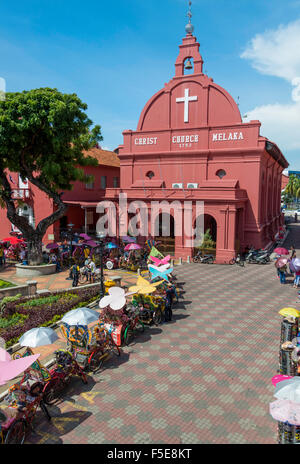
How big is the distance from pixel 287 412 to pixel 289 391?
361 mm

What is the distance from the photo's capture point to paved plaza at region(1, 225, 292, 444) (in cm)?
754

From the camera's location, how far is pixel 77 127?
2119cm

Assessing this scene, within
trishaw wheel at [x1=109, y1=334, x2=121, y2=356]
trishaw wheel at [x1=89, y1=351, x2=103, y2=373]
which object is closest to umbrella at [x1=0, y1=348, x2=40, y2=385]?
trishaw wheel at [x1=89, y1=351, x2=103, y2=373]

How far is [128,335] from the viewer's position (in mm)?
12031

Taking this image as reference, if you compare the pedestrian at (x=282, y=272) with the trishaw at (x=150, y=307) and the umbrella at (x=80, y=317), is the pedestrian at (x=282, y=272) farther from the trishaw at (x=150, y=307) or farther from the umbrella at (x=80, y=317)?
the umbrella at (x=80, y=317)

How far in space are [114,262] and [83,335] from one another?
13450 mm

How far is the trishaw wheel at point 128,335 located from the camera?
1185 cm

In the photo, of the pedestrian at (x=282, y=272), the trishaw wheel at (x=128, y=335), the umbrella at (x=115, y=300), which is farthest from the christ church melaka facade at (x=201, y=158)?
the umbrella at (x=115, y=300)

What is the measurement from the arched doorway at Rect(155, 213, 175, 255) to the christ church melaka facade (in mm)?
128

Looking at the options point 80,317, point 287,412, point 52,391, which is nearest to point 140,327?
point 80,317

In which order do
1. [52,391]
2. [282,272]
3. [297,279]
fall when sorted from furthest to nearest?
[282,272]
[297,279]
[52,391]

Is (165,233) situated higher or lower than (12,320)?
higher

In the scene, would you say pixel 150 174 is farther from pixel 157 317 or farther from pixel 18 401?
pixel 18 401

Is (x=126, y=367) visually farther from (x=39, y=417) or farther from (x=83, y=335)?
(x=39, y=417)
